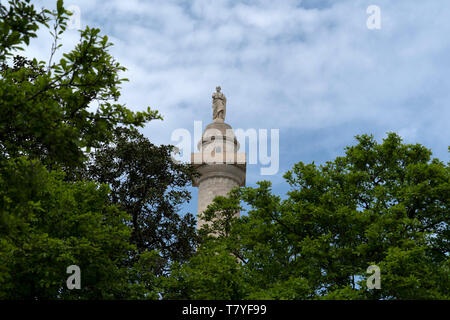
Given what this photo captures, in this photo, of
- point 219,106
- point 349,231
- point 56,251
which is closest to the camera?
point 56,251

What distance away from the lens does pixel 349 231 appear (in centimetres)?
1869

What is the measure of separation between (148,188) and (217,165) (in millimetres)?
5704

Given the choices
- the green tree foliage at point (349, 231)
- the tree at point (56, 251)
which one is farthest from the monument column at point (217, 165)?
the tree at point (56, 251)

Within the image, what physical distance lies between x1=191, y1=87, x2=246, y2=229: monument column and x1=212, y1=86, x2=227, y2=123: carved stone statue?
4.17ft

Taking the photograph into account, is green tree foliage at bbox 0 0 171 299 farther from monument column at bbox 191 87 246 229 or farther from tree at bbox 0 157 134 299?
monument column at bbox 191 87 246 229

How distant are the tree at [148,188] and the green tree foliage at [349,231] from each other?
3837 millimetres

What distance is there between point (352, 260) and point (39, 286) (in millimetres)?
9707

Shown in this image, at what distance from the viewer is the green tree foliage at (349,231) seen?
1592cm

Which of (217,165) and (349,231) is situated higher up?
(217,165)

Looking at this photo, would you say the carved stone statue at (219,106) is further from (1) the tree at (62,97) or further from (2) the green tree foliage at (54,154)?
(1) the tree at (62,97)

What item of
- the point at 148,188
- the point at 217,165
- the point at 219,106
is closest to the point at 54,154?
the point at 148,188

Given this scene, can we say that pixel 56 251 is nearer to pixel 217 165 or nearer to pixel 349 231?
pixel 349 231

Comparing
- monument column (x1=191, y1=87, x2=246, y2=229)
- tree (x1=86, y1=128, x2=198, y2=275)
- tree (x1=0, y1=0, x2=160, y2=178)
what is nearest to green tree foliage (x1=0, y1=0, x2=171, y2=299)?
tree (x1=0, y1=0, x2=160, y2=178)

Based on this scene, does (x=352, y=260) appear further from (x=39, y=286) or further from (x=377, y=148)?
(x=39, y=286)
